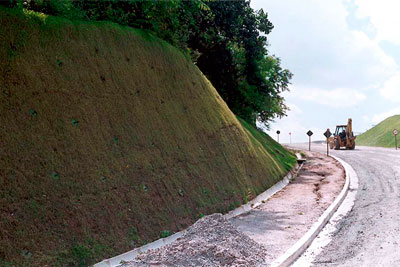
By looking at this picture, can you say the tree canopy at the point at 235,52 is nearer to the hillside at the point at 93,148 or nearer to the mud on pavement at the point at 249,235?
the hillside at the point at 93,148

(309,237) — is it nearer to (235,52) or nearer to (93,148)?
(93,148)

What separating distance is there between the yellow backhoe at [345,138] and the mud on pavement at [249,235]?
99.6ft

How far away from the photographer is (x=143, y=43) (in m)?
13.2

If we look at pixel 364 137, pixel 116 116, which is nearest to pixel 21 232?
pixel 116 116

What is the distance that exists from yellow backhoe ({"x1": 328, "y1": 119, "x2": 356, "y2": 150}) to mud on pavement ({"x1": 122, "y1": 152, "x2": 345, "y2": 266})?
30.4m

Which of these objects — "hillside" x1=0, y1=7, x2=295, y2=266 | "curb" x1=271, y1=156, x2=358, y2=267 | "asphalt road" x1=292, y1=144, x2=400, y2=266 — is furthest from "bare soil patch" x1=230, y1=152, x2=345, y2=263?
"hillside" x1=0, y1=7, x2=295, y2=266

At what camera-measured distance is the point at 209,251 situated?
747cm

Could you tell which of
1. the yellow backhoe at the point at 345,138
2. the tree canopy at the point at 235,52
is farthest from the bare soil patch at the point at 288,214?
the yellow backhoe at the point at 345,138

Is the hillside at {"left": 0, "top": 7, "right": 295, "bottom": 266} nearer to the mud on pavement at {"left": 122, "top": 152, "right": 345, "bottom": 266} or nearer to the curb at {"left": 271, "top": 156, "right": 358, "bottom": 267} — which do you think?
the mud on pavement at {"left": 122, "top": 152, "right": 345, "bottom": 266}

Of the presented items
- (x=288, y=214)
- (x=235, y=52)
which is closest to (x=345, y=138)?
(x=235, y=52)

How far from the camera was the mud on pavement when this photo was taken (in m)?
7.31

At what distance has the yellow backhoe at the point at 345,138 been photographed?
4516 centimetres

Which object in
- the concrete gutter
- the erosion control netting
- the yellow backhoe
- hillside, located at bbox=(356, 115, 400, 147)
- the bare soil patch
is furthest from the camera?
hillside, located at bbox=(356, 115, 400, 147)

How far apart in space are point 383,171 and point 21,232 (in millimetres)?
22155
